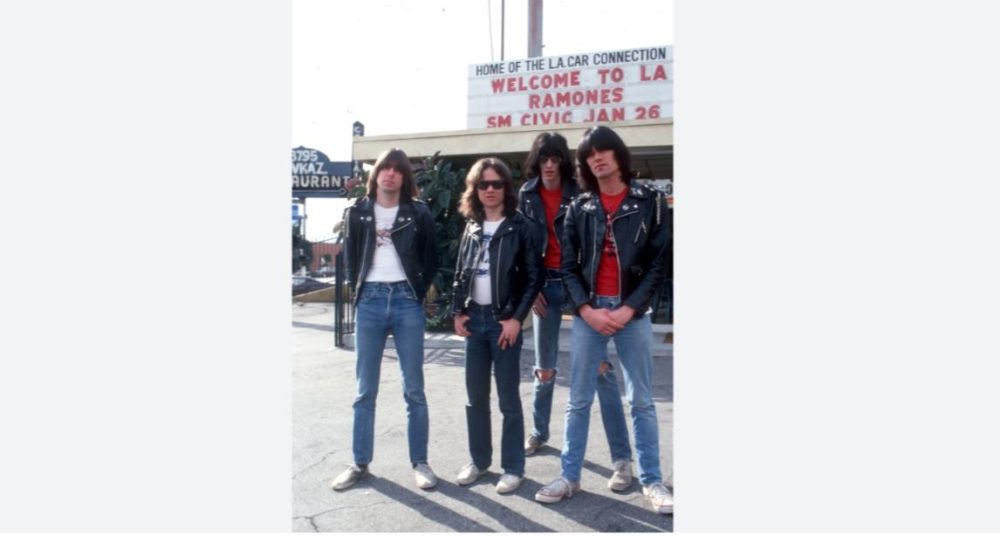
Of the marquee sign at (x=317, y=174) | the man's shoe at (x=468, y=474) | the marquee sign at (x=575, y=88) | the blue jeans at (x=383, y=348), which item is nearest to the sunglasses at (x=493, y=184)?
the blue jeans at (x=383, y=348)

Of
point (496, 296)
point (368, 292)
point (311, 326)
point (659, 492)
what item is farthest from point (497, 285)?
point (311, 326)

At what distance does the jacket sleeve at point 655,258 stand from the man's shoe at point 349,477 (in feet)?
5.34

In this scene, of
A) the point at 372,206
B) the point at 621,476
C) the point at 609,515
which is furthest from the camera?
the point at 372,206

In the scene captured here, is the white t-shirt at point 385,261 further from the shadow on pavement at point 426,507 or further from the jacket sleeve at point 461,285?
the shadow on pavement at point 426,507

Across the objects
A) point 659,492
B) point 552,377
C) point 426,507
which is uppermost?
point 552,377

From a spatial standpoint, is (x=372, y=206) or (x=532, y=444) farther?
(x=532, y=444)

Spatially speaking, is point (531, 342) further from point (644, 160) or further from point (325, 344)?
point (644, 160)

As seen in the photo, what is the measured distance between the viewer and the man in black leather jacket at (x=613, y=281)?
3135 millimetres

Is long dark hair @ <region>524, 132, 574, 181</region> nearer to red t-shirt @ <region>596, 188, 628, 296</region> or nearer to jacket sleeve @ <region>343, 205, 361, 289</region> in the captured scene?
red t-shirt @ <region>596, 188, 628, 296</region>

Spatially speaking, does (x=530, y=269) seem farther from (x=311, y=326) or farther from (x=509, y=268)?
(x=311, y=326)

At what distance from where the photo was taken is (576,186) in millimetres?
3740

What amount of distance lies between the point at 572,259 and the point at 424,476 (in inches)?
52.5

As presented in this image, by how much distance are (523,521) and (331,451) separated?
1594 millimetres

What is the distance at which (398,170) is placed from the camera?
3525mm
